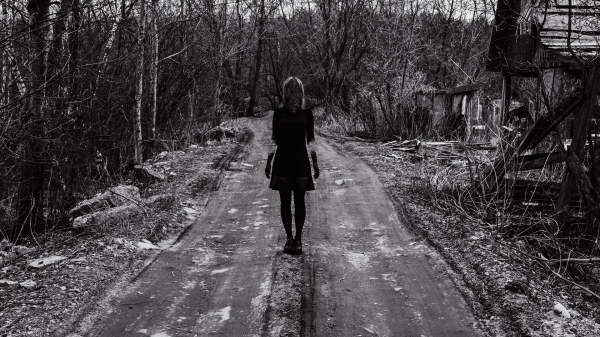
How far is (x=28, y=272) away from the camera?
5.62 m

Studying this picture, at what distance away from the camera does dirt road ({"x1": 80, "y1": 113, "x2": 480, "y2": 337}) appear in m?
4.46

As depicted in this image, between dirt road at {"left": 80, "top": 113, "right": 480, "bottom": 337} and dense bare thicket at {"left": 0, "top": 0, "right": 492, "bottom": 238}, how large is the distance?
2669mm

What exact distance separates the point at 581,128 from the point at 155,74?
33.5 ft

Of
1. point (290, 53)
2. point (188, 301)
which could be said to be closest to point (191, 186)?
point (188, 301)

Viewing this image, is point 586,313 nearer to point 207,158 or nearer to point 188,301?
point 188,301

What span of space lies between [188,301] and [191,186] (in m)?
5.50

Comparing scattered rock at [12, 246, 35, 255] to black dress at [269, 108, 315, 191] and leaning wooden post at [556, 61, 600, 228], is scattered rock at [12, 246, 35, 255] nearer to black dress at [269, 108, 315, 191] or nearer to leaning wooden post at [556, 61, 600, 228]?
black dress at [269, 108, 315, 191]

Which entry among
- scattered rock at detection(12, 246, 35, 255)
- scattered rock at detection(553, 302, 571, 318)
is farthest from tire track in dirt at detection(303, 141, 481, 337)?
scattered rock at detection(12, 246, 35, 255)

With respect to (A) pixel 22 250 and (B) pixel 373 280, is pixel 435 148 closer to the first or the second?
(B) pixel 373 280

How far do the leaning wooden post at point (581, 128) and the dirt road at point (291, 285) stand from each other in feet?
7.45

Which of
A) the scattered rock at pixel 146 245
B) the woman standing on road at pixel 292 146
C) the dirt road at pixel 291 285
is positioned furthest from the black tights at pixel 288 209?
the scattered rock at pixel 146 245

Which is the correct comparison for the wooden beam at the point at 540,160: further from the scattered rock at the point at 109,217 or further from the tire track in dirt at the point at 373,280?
the scattered rock at the point at 109,217

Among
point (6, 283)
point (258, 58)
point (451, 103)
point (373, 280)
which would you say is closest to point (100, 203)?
point (6, 283)

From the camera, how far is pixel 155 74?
14.3 metres
